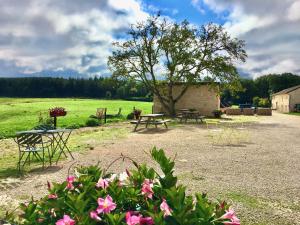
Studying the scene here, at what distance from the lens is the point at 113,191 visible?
2168 millimetres

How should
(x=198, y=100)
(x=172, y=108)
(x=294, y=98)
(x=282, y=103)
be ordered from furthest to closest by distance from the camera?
(x=282, y=103)
(x=294, y=98)
(x=198, y=100)
(x=172, y=108)

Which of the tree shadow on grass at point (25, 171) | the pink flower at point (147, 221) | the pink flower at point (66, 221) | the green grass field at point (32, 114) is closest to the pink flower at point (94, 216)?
the pink flower at point (66, 221)

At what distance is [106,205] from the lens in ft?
6.59

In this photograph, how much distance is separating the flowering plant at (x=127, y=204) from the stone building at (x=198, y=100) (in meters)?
37.1

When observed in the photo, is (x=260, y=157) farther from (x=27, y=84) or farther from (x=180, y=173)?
(x=27, y=84)

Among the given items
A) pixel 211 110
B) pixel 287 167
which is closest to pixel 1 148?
pixel 287 167

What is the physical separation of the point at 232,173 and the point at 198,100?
30813 millimetres

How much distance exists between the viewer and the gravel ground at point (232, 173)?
6676 mm

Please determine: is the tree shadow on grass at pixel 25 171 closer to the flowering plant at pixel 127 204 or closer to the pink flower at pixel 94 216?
the flowering plant at pixel 127 204

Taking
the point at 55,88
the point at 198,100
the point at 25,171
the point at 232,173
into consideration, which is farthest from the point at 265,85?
the point at 25,171

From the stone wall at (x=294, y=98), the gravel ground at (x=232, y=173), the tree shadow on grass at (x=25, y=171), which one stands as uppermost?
the stone wall at (x=294, y=98)

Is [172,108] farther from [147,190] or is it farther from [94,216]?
[94,216]

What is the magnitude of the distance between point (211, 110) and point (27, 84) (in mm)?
85285

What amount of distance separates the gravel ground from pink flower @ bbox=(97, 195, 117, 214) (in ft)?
8.19
